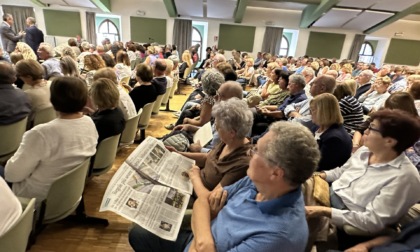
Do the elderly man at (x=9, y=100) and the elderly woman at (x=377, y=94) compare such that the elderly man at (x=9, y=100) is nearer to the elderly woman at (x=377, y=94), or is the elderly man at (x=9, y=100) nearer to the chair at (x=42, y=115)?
the chair at (x=42, y=115)

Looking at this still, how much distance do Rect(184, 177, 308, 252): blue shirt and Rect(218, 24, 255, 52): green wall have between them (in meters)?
11.4

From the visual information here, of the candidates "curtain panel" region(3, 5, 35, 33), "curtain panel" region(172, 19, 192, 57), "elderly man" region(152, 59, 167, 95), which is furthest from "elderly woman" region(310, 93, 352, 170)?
"curtain panel" region(3, 5, 35, 33)

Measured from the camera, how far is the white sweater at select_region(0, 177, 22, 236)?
90cm

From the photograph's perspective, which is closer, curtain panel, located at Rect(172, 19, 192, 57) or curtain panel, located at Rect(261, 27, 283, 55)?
curtain panel, located at Rect(172, 19, 192, 57)

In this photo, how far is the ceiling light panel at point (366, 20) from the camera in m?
9.30

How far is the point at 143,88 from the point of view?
325 cm

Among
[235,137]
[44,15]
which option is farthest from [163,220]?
[44,15]

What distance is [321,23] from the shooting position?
10.7m

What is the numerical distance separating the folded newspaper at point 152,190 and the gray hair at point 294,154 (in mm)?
597

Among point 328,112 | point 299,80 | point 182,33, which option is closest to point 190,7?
point 182,33

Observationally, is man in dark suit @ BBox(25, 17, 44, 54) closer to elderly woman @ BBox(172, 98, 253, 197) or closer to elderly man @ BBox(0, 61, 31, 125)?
elderly man @ BBox(0, 61, 31, 125)

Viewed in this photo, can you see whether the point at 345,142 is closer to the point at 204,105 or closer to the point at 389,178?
the point at 389,178

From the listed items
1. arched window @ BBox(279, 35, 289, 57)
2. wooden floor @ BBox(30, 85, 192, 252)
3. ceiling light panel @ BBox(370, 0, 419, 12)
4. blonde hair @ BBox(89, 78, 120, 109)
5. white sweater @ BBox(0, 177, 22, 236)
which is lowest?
wooden floor @ BBox(30, 85, 192, 252)

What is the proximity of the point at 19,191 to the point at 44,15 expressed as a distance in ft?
41.2
